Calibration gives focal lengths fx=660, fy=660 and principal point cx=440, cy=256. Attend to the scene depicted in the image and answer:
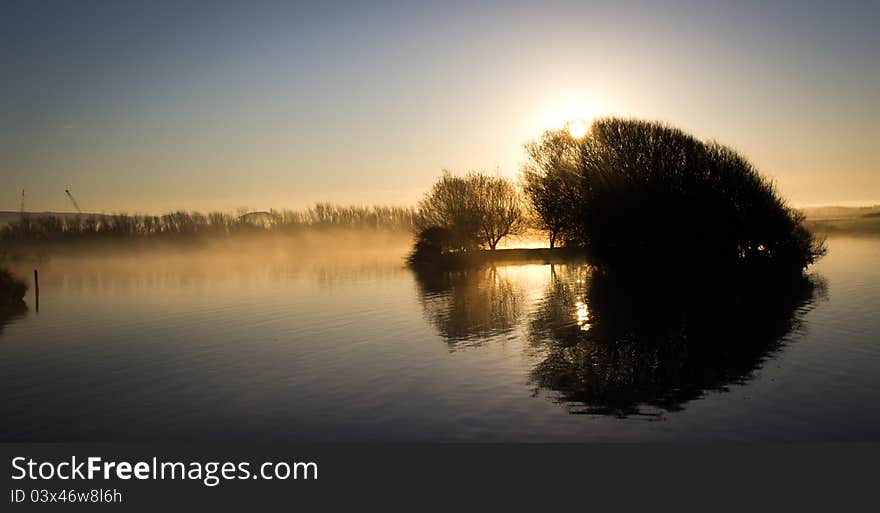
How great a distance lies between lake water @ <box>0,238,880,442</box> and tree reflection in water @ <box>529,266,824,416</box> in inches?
3.5

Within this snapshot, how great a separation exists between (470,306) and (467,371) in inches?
659

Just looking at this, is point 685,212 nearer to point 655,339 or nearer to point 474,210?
point 655,339

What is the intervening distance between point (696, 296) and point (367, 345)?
67.1 ft

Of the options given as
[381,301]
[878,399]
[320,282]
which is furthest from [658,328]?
[320,282]

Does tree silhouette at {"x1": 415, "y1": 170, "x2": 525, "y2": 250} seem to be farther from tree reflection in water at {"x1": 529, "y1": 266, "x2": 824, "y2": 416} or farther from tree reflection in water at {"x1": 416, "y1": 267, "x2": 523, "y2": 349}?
tree reflection in water at {"x1": 529, "y1": 266, "x2": 824, "y2": 416}

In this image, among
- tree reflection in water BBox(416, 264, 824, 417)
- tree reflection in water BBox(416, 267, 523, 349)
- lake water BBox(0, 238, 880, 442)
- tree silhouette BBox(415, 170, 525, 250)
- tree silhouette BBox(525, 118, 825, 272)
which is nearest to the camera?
lake water BBox(0, 238, 880, 442)

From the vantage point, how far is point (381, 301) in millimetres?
40594

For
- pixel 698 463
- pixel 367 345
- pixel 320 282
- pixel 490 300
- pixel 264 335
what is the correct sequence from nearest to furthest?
pixel 698 463, pixel 367 345, pixel 264 335, pixel 490 300, pixel 320 282

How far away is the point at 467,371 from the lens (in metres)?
19.2

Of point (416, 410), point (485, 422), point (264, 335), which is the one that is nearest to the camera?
point (485, 422)

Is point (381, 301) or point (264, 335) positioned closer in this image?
point (264, 335)

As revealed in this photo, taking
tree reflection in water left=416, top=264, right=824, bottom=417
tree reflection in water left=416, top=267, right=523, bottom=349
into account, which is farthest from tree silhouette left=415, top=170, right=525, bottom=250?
tree reflection in water left=416, top=264, right=824, bottom=417

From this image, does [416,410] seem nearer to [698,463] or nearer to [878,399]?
[698,463]

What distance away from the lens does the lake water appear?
45.6ft
